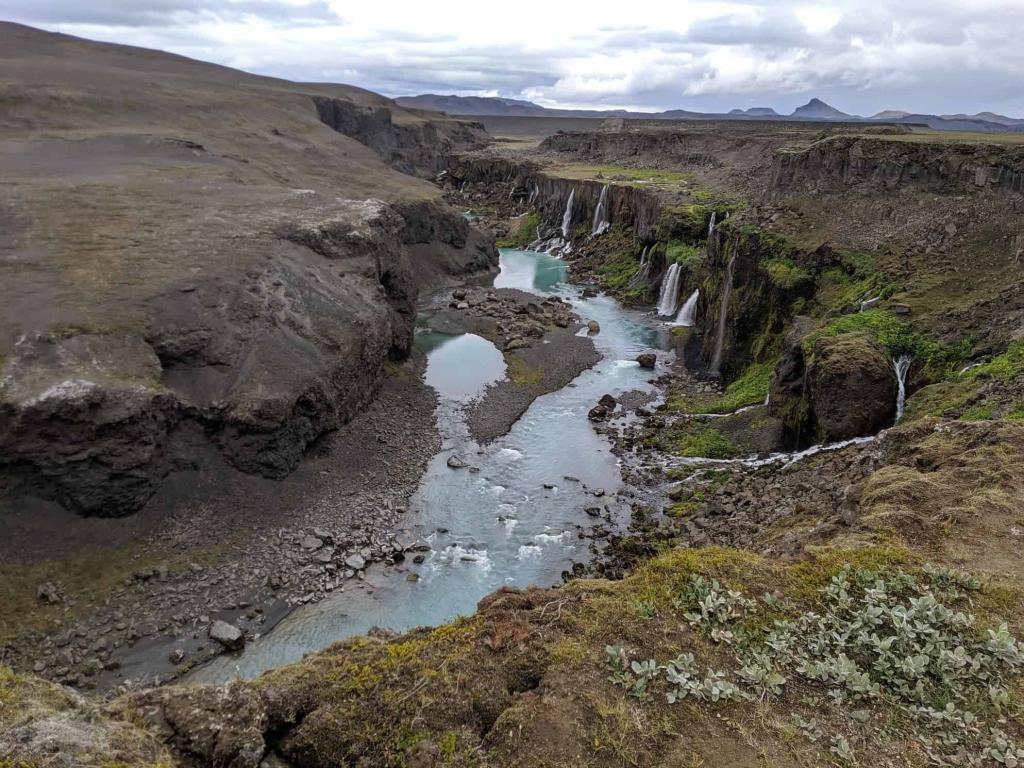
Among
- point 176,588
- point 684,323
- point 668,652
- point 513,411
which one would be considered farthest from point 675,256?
point 668,652

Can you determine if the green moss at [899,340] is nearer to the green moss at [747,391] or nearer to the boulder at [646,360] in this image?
the green moss at [747,391]

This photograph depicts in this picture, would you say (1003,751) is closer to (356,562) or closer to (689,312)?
(356,562)

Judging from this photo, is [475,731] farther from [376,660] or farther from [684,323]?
[684,323]

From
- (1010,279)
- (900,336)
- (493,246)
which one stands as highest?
(1010,279)

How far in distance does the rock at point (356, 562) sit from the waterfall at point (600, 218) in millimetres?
56036

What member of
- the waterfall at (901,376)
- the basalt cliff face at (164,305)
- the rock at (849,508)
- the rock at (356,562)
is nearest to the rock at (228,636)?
the rock at (356,562)

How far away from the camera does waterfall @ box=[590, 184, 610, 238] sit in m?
72.5

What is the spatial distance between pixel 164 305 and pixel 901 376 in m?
29.3

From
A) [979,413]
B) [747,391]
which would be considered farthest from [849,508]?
[747,391]

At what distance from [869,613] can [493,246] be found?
64490mm

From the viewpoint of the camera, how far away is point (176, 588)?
20516 millimetres

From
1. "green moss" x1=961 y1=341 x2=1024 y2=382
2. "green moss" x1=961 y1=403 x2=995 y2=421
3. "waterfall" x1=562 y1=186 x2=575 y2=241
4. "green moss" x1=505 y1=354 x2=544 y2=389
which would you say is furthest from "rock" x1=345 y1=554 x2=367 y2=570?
"waterfall" x1=562 y1=186 x2=575 y2=241

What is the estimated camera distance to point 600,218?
73.5 meters

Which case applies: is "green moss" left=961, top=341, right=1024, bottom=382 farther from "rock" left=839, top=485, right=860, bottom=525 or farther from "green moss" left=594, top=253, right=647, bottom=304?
"green moss" left=594, top=253, right=647, bottom=304
